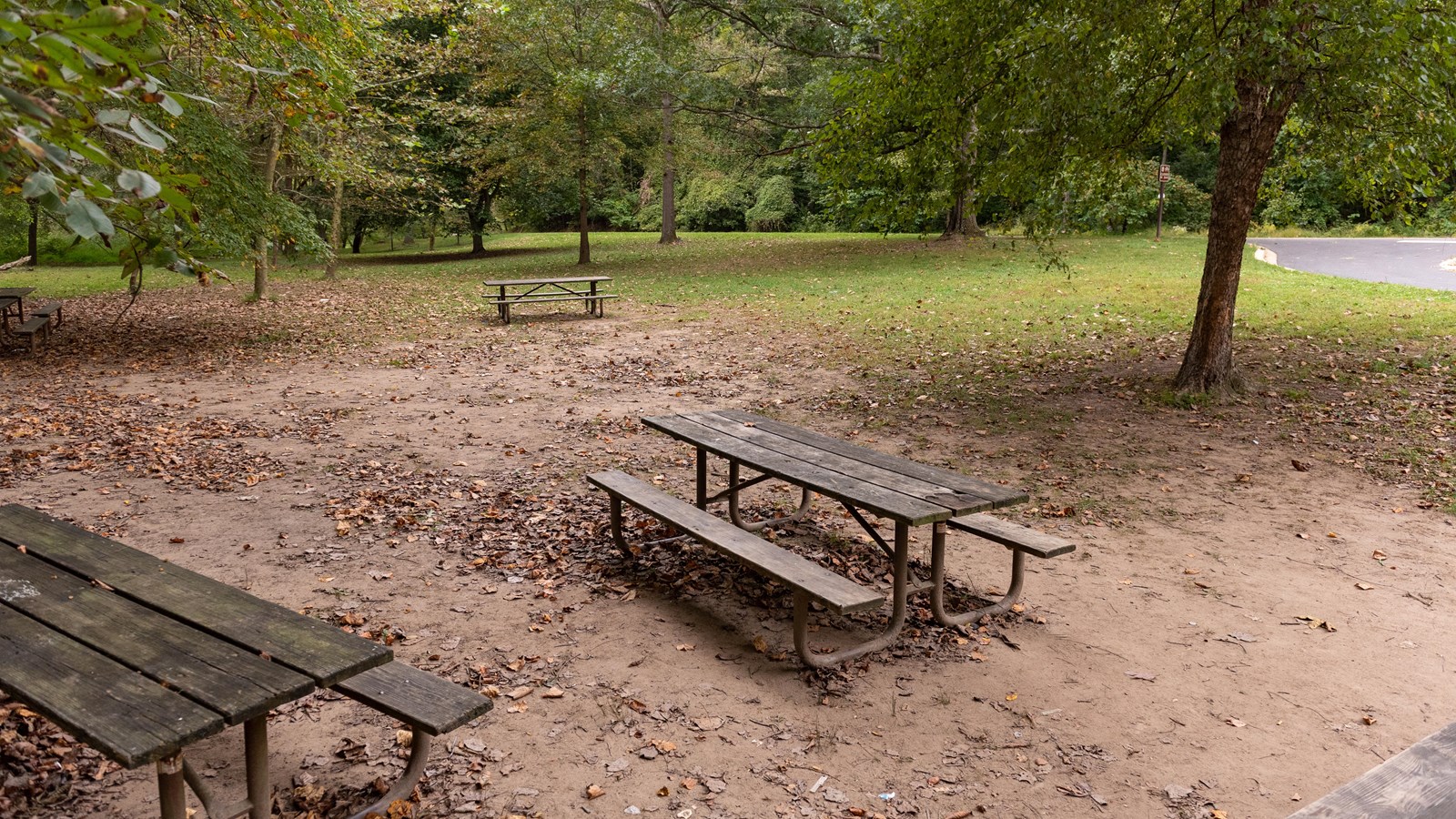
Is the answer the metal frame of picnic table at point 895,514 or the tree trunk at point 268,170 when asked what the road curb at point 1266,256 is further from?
the tree trunk at point 268,170

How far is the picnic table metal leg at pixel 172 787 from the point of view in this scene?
2535mm

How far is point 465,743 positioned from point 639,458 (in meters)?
3.94

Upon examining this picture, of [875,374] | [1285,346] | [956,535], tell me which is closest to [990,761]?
[956,535]

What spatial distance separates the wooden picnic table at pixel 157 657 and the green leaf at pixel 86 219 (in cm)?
131

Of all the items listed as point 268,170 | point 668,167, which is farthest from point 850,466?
point 668,167

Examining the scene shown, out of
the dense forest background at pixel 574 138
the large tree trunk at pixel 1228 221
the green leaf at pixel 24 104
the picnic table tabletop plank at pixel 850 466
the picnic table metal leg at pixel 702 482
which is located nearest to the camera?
the green leaf at pixel 24 104

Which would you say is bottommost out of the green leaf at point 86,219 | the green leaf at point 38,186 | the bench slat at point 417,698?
the bench slat at point 417,698

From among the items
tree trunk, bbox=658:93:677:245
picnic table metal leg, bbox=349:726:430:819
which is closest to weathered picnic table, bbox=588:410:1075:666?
picnic table metal leg, bbox=349:726:430:819

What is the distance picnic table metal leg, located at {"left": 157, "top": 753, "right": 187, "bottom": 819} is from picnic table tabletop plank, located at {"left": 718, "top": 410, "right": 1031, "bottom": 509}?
3.10 meters

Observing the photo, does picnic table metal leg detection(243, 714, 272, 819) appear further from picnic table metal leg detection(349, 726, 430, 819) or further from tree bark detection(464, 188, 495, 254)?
tree bark detection(464, 188, 495, 254)

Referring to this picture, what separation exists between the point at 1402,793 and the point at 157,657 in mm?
3024

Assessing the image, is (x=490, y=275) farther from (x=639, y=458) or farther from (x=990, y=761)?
(x=990, y=761)

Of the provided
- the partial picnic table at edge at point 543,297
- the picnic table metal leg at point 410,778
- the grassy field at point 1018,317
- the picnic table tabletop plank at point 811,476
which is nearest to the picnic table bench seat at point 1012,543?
the picnic table tabletop plank at point 811,476

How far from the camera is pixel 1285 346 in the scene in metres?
11.1
